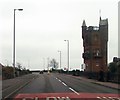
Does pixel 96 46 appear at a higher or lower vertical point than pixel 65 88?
higher

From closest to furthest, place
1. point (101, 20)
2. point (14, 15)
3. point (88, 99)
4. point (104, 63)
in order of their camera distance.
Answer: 1. point (88, 99)
2. point (14, 15)
3. point (104, 63)
4. point (101, 20)

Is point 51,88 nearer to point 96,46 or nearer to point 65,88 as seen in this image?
point 65,88

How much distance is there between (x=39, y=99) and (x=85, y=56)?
103 metres

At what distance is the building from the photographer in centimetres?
12069

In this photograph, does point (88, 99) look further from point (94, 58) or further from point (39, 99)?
point (94, 58)

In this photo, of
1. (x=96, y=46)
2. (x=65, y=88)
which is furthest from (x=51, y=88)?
(x=96, y=46)

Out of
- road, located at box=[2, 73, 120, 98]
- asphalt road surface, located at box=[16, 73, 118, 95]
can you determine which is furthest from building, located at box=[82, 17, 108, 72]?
asphalt road surface, located at box=[16, 73, 118, 95]

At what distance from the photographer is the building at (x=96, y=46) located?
396 ft

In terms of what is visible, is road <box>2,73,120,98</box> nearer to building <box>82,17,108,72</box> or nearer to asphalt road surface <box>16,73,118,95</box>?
asphalt road surface <box>16,73,118,95</box>

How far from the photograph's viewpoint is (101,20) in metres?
129

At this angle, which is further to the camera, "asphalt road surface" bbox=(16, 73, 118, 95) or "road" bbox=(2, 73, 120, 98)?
"asphalt road surface" bbox=(16, 73, 118, 95)

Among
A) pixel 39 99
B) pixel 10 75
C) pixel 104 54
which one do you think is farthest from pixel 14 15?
pixel 104 54

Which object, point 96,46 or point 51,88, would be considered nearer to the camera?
point 51,88

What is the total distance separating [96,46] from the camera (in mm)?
124438
